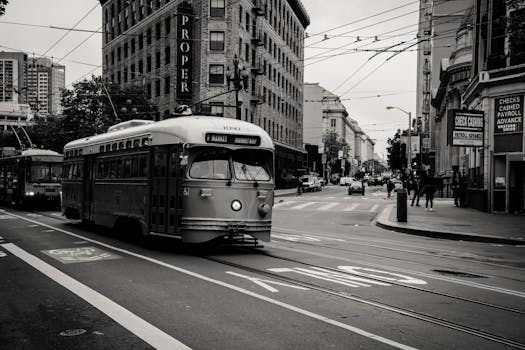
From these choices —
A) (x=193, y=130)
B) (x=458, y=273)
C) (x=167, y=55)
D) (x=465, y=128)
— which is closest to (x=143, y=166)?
(x=193, y=130)

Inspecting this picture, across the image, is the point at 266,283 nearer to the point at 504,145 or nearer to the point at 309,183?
the point at 504,145

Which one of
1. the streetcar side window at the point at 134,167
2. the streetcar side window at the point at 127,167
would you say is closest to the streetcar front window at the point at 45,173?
the streetcar side window at the point at 127,167

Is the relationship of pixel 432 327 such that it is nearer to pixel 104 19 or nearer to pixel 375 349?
pixel 375 349

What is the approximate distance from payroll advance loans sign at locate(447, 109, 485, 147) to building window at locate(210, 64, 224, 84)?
1077 inches

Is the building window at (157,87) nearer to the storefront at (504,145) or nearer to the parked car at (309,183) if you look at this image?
the parked car at (309,183)

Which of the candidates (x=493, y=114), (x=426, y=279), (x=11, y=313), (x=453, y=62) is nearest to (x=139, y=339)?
(x=11, y=313)

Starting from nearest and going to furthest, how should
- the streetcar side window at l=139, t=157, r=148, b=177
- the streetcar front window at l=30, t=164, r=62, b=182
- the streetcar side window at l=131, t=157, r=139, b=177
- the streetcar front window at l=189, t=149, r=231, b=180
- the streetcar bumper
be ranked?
the streetcar bumper < the streetcar front window at l=189, t=149, r=231, b=180 < the streetcar side window at l=139, t=157, r=148, b=177 < the streetcar side window at l=131, t=157, r=139, b=177 < the streetcar front window at l=30, t=164, r=62, b=182

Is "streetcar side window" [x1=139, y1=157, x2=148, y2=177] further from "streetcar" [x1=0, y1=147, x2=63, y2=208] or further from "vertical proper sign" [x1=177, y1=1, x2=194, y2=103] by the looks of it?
"vertical proper sign" [x1=177, y1=1, x2=194, y2=103]

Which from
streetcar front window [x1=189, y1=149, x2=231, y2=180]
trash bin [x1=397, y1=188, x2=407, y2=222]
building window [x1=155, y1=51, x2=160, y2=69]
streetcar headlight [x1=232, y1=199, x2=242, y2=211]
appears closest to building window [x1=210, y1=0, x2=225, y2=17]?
building window [x1=155, y1=51, x2=160, y2=69]

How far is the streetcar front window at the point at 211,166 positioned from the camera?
1248cm

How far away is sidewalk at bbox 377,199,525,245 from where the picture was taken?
58.6ft

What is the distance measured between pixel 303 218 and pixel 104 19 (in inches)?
2036

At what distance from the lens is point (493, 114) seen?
2836 cm

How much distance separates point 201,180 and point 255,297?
4.83m
